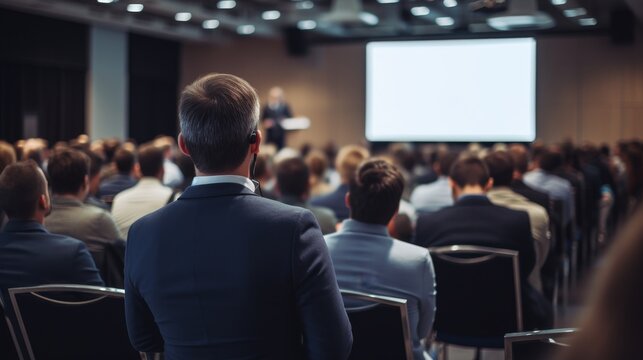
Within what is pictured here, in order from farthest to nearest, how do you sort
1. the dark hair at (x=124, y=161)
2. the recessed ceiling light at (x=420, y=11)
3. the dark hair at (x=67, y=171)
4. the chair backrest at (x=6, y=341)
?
the recessed ceiling light at (x=420, y=11) < the dark hair at (x=124, y=161) < the dark hair at (x=67, y=171) < the chair backrest at (x=6, y=341)

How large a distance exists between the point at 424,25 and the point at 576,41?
3077 millimetres

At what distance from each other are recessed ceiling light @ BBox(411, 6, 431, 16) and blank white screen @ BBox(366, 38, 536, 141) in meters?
0.55

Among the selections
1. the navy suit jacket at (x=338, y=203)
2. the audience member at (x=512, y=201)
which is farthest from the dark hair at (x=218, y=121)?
the navy suit jacket at (x=338, y=203)

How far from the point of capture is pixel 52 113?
1362 centimetres

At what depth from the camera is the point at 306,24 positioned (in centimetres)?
1472

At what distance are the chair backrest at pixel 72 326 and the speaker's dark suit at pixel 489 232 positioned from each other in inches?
65.1

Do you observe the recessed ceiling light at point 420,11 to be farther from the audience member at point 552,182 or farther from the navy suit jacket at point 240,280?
the navy suit jacket at point 240,280

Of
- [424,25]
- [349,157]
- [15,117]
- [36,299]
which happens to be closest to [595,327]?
[36,299]

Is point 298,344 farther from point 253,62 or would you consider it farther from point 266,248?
point 253,62

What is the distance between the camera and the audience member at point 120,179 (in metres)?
5.47

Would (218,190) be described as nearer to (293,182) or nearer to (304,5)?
(293,182)

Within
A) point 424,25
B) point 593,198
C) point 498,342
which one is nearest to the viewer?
point 498,342

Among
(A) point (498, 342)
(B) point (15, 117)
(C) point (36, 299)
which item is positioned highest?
(B) point (15, 117)

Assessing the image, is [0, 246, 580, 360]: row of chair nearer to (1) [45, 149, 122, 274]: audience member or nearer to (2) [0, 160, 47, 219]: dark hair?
(2) [0, 160, 47, 219]: dark hair
